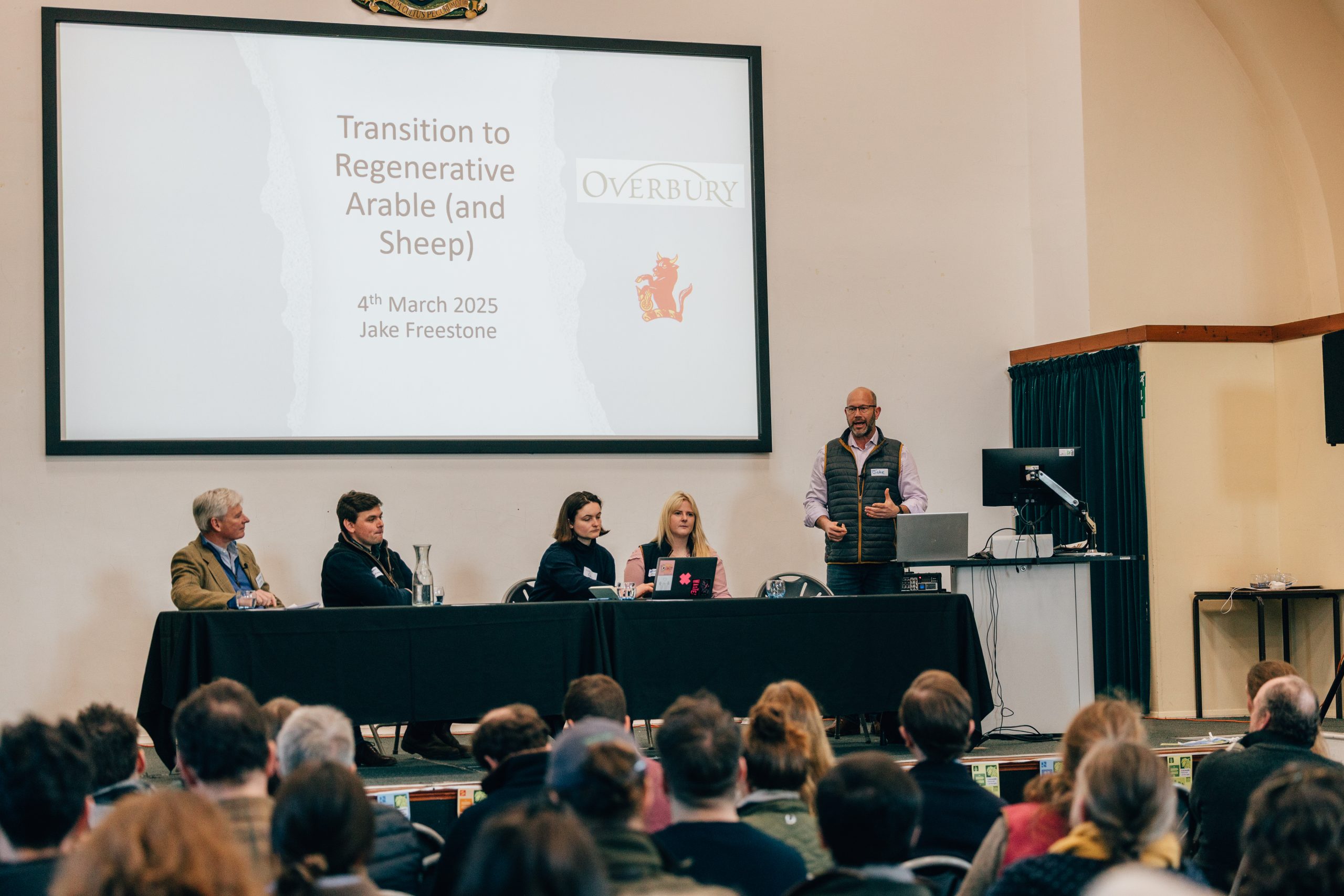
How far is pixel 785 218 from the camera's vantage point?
23.8ft

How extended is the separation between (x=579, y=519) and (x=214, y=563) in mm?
1520

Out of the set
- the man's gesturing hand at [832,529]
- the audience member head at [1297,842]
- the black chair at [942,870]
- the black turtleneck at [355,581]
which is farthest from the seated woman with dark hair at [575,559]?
the audience member head at [1297,842]

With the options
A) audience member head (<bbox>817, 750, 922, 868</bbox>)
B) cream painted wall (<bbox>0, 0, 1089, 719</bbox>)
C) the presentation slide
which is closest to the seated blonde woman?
cream painted wall (<bbox>0, 0, 1089, 719</bbox>)

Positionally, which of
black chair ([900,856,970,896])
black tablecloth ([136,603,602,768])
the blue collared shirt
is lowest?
black chair ([900,856,970,896])

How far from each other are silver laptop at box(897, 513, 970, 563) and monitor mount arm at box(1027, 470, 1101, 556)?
0.45m

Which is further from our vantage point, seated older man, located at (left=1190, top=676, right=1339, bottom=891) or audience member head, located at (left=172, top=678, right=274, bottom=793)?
seated older man, located at (left=1190, top=676, right=1339, bottom=891)

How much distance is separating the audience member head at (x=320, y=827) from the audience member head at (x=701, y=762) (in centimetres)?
59

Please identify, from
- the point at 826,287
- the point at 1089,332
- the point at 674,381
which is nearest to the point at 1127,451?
the point at 1089,332

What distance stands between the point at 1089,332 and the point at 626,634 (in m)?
3.69

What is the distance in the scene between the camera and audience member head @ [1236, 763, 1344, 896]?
4.89 ft

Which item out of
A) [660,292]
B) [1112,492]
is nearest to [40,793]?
[660,292]

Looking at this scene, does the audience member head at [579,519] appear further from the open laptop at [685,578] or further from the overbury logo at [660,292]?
the overbury logo at [660,292]

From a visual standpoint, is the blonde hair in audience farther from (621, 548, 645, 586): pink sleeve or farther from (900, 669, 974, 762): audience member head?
(900, 669, 974, 762): audience member head

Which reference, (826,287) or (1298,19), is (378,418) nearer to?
(826,287)
